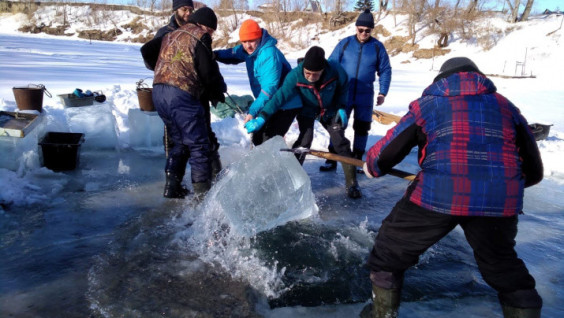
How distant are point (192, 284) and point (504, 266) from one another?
181 cm

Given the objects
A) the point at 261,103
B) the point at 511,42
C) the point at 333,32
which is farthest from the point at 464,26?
the point at 261,103

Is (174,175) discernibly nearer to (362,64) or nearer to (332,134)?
(332,134)

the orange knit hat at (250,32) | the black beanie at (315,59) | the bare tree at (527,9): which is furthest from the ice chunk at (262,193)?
the bare tree at (527,9)

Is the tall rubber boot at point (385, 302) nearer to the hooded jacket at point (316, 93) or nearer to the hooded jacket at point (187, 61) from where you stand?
the hooded jacket at point (316, 93)

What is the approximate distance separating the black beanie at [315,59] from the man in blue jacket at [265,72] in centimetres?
42

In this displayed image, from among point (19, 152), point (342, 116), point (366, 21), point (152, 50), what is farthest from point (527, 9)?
point (19, 152)

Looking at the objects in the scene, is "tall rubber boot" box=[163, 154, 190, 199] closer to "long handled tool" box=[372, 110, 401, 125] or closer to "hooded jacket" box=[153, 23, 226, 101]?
"hooded jacket" box=[153, 23, 226, 101]

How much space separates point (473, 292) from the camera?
2.69m

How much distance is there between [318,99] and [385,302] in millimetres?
2334

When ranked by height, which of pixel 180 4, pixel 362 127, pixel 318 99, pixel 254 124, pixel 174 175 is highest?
A: pixel 180 4

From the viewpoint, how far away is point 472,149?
181cm

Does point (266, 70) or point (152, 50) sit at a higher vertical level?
point (152, 50)

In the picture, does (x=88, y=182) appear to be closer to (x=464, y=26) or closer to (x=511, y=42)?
(x=511, y=42)

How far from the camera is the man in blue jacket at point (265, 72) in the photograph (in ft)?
12.7
